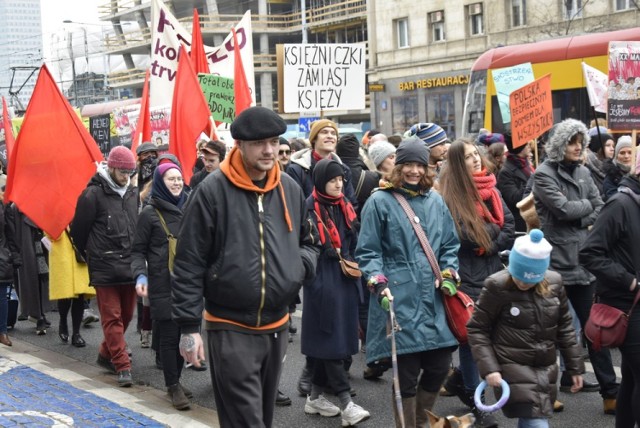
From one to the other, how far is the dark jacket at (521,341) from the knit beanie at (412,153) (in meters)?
0.96

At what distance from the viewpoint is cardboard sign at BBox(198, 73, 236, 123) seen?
12.1 m

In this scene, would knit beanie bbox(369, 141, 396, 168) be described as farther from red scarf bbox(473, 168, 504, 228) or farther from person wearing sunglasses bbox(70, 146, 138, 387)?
person wearing sunglasses bbox(70, 146, 138, 387)

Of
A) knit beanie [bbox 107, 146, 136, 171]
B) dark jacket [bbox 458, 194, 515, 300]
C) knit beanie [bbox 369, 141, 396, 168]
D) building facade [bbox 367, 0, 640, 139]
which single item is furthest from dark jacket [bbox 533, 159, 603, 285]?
building facade [bbox 367, 0, 640, 139]

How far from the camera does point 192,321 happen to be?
182 inches

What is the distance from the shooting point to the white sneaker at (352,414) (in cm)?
636


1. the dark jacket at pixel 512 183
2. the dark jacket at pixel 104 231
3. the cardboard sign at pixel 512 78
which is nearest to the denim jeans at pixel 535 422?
the dark jacket at pixel 104 231

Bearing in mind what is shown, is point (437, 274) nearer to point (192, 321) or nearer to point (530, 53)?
point (192, 321)

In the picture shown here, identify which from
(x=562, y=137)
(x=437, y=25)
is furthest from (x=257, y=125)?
(x=437, y=25)

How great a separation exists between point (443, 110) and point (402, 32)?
5750 millimetres

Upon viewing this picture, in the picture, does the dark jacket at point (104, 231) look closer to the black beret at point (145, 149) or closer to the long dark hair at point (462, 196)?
the black beret at point (145, 149)

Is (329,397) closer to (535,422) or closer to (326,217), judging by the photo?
(326,217)

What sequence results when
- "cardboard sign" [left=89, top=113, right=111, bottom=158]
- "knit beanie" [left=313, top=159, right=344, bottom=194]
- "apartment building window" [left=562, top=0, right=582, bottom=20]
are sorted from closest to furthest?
"knit beanie" [left=313, top=159, right=344, bottom=194] < "cardboard sign" [left=89, top=113, right=111, bottom=158] < "apartment building window" [left=562, top=0, right=582, bottom=20]

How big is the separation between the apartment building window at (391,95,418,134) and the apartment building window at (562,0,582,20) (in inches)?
370

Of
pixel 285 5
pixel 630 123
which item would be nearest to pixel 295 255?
pixel 630 123
